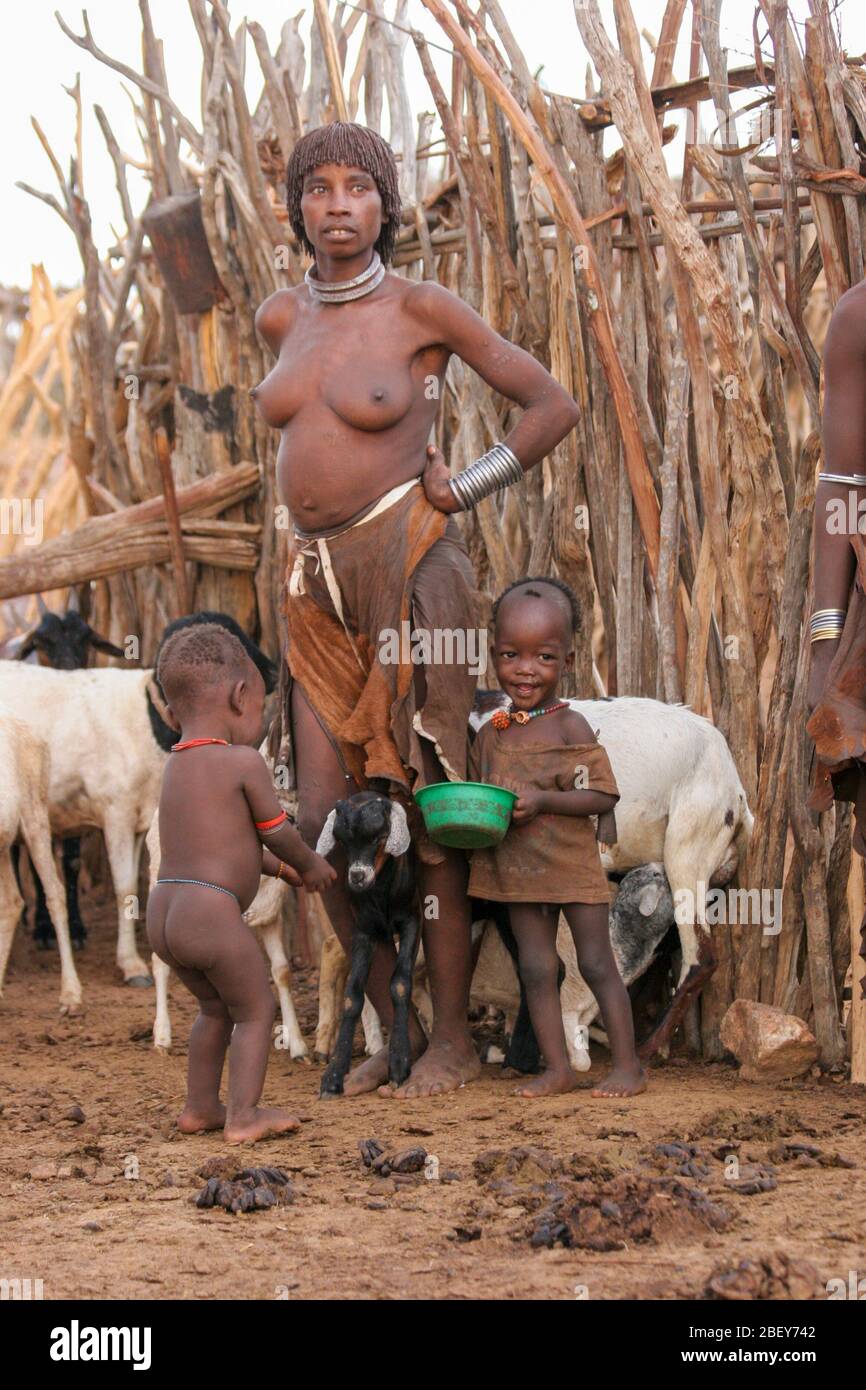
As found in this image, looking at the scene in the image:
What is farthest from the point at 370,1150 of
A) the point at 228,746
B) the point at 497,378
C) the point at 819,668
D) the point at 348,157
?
the point at 348,157

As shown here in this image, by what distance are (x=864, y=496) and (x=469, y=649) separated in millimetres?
1297

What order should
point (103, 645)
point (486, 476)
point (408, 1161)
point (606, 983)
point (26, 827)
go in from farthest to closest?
point (103, 645) < point (26, 827) < point (486, 476) < point (606, 983) < point (408, 1161)

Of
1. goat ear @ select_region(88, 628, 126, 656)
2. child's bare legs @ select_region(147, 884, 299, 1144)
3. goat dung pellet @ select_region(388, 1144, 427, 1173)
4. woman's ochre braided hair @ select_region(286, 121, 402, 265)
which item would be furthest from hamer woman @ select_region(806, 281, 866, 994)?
goat ear @ select_region(88, 628, 126, 656)

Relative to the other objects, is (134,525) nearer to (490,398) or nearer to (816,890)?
(490,398)

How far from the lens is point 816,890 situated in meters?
4.35

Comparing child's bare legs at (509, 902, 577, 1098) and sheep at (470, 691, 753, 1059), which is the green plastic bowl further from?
sheep at (470, 691, 753, 1059)

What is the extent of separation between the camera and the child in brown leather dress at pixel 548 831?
4.13m

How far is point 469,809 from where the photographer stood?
396 cm

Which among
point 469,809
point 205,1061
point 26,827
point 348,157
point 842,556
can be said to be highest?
point 348,157

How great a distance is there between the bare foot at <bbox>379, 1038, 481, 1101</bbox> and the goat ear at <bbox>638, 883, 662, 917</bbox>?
2.25 feet

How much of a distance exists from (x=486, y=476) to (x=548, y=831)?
93 cm

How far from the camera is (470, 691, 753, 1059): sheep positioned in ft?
15.1

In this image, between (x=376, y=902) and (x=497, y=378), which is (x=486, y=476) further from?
(x=376, y=902)

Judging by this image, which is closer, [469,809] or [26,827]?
[469,809]
